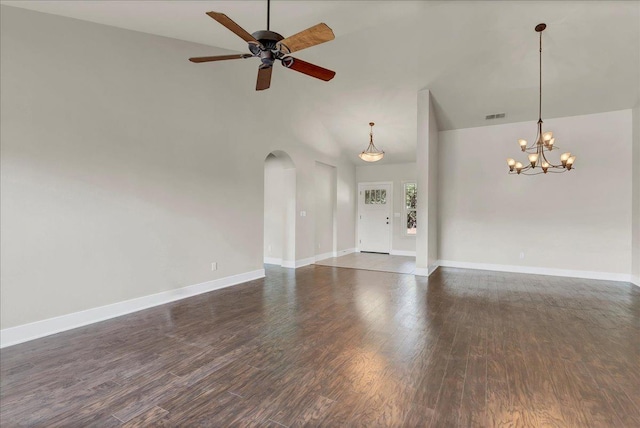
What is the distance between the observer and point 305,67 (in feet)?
8.68

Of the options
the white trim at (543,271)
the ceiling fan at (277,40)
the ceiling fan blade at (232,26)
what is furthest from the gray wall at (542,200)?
the ceiling fan blade at (232,26)

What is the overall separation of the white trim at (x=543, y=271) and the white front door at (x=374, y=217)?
224 cm

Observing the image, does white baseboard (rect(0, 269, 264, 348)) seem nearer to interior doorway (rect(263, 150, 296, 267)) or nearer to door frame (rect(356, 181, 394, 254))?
interior doorway (rect(263, 150, 296, 267))

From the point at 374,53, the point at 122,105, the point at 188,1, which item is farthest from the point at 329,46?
the point at 122,105

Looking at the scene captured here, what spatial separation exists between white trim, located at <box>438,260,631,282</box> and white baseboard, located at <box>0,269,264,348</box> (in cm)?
519

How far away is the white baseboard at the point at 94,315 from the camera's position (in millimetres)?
2922

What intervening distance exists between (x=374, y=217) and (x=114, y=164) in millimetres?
7015

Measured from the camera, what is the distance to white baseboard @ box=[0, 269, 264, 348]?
292 cm

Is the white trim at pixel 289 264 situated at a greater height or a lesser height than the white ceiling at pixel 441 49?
lesser

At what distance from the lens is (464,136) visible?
6.84m

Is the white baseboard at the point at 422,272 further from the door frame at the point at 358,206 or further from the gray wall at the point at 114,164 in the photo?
the gray wall at the point at 114,164

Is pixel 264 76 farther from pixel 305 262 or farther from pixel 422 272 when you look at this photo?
pixel 305 262

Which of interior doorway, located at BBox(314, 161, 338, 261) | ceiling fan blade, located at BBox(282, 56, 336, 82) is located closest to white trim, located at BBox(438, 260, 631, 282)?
interior doorway, located at BBox(314, 161, 338, 261)

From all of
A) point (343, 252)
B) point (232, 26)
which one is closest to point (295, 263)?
point (343, 252)
